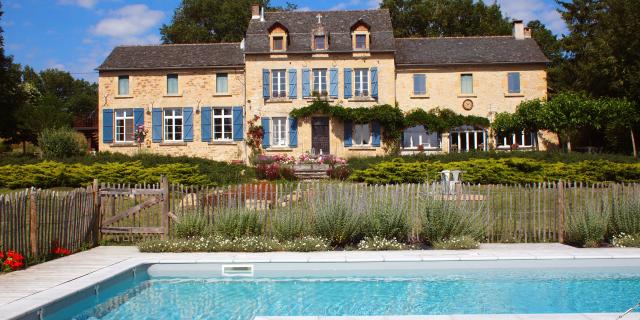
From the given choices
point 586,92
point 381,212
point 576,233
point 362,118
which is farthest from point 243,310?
point 586,92

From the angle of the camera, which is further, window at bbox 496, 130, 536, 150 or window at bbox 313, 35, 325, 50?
window at bbox 313, 35, 325, 50

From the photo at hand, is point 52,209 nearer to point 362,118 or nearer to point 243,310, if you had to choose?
point 243,310

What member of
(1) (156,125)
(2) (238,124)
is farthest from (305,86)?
(1) (156,125)

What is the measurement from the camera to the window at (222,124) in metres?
28.6

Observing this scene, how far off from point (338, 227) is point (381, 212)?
0.86 metres

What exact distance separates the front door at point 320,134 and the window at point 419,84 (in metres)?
4.81

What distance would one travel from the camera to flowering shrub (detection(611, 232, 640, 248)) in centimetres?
1000

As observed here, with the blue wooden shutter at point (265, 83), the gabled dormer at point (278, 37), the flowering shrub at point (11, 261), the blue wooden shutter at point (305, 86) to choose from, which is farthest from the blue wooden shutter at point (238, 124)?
the flowering shrub at point (11, 261)

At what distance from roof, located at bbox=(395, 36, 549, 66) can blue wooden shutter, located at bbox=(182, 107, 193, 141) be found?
36.3ft

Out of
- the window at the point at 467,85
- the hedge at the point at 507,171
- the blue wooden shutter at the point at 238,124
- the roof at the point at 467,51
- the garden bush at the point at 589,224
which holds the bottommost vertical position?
the garden bush at the point at 589,224

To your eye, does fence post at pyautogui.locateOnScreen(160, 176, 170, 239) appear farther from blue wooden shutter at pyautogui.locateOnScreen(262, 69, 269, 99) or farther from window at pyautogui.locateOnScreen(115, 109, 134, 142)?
window at pyautogui.locateOnScreen(115, 109, 134, 142)

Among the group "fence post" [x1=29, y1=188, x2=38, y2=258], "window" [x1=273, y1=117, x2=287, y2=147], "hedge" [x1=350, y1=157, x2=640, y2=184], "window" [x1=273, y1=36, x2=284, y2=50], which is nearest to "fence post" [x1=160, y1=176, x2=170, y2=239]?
"fence post" [x1=29, y1=188, x2=38, y2=258]

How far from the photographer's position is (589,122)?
25.2 meters

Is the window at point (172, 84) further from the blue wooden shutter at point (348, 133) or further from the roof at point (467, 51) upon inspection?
the roof at point (467, 51)
